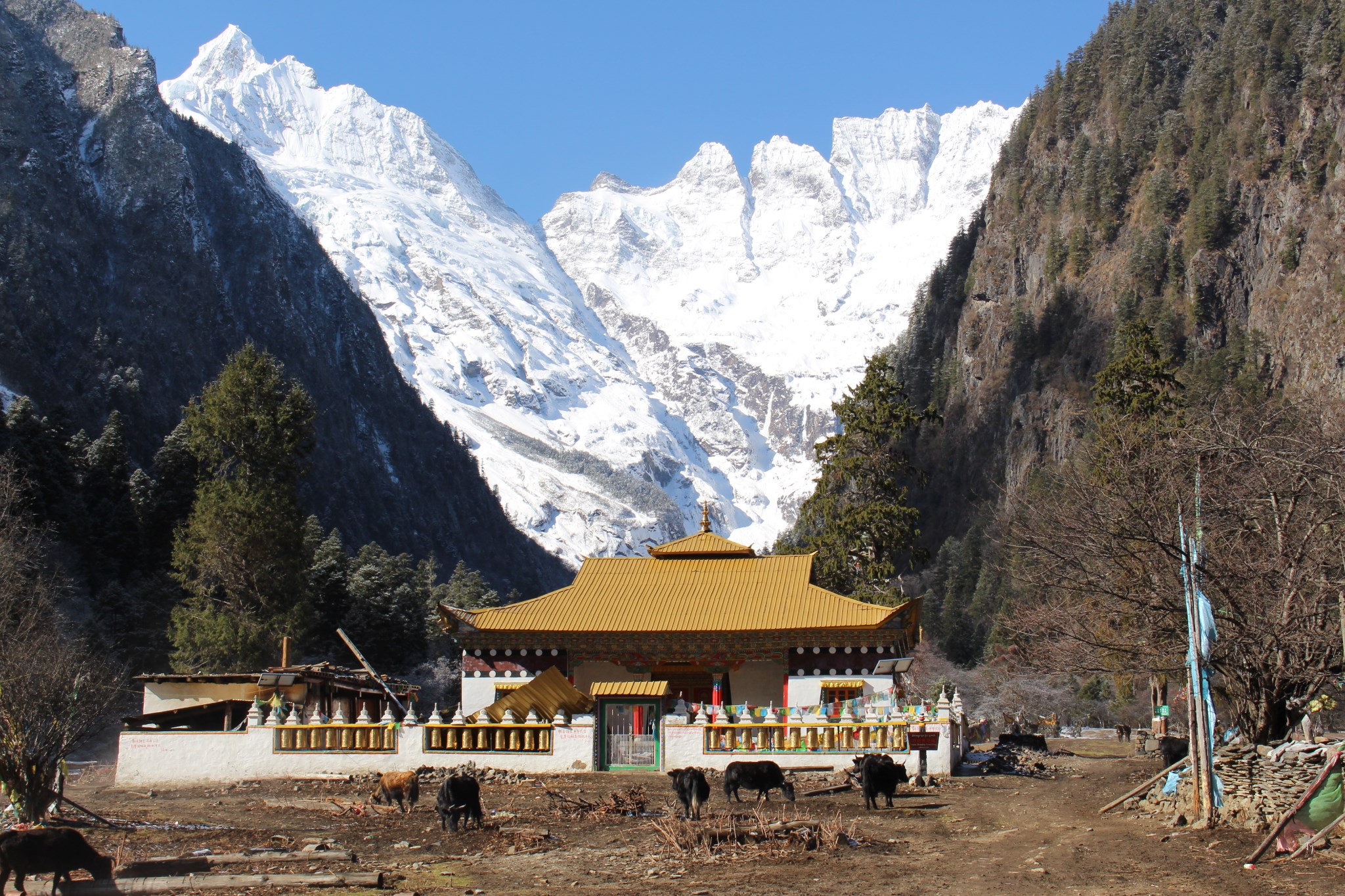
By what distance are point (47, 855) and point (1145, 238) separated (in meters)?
109

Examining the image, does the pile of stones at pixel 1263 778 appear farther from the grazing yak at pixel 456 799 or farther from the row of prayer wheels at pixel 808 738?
the grazing yak at pixel 456 799

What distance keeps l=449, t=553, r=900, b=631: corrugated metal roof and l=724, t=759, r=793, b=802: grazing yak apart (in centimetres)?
1235

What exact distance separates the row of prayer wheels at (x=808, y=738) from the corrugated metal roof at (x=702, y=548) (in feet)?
39.0

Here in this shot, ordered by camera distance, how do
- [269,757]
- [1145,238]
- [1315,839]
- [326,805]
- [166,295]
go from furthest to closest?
[166,295], [1145,238], [269,757], [326,805], [1315,839]

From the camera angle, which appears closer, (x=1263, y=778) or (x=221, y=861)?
(x=221, y=861)

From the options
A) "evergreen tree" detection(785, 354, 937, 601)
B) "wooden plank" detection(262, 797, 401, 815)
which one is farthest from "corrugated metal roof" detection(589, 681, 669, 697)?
"evergreen tree" detection(785, 354, 937, 601)

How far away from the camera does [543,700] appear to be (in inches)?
1197

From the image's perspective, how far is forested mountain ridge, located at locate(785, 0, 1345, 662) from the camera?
9169cm

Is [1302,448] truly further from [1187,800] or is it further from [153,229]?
[153,229]

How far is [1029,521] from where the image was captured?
28109mm

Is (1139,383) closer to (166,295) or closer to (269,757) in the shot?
(269,757)

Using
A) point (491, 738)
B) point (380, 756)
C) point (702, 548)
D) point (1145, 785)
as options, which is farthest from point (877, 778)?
point (702, 548)

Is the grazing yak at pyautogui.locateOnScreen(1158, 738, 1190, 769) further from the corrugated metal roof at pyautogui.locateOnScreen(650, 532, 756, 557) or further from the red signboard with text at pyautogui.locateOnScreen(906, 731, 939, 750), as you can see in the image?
the corrugated metal roof at pyautogui.locateOnScreen(650, 532, 756, 557)

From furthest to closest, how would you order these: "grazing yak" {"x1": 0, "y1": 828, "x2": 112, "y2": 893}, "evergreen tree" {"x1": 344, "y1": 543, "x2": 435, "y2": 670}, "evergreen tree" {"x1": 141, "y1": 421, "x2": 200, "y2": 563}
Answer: "evergreen tree" {"x1": 344, "y1": 543, "x2": 435, "y2": 670}, "evergreen tree" {"x1": 141, "y1": 421, "x2": 200, "y2": 563}, "grazing yak" {"x1": 0, "y1": 828, "x2": 112, "y2": 893}
